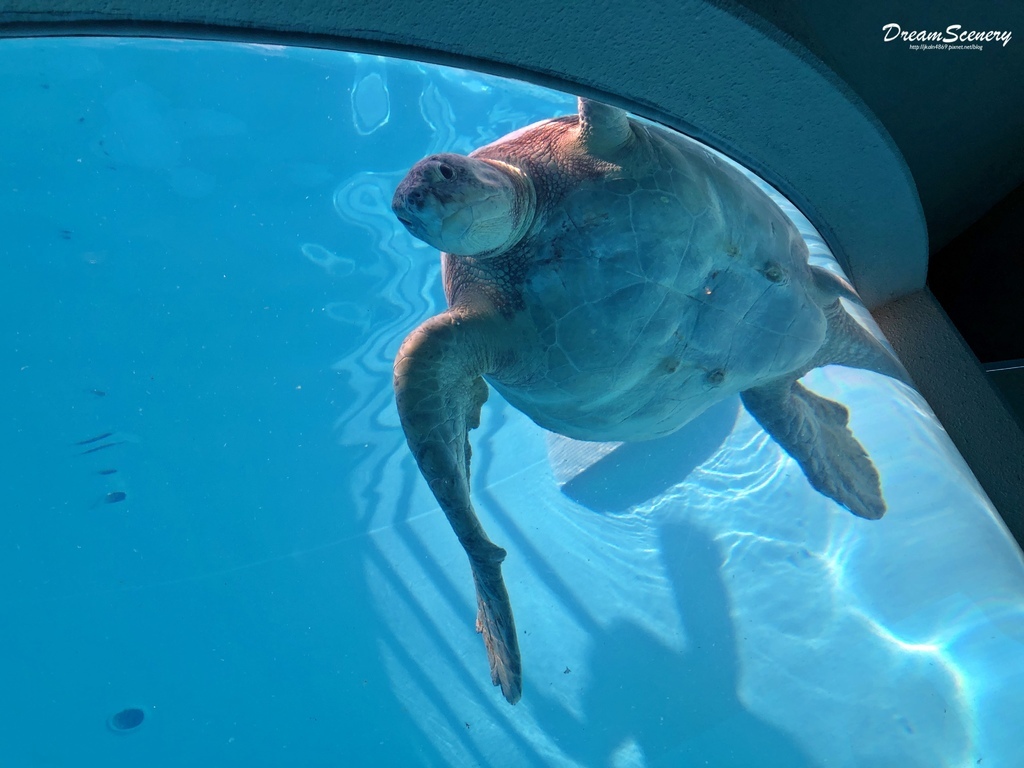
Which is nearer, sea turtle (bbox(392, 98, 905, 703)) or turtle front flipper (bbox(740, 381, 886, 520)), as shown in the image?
sea turtle (bbox(392, 98, 905, 703))

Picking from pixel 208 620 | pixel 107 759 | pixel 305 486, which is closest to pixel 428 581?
pixel 305 486

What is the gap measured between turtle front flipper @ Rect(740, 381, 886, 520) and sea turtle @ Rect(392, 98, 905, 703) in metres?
0.74

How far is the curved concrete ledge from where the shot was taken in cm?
95

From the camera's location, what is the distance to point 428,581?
4.63 meters

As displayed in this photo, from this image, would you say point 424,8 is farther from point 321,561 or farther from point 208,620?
point 208,620

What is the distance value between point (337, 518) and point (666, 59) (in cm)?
484

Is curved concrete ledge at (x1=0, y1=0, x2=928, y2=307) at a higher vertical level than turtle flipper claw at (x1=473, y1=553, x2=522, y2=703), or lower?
higher

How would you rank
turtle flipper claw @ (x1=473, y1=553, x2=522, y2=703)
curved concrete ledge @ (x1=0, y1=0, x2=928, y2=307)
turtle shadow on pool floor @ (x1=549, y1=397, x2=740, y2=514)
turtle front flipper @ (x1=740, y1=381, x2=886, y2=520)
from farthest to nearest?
turtle shadow on pool floor @ (x1=549, y1=397, x2=740, y2=514)
turtle front flipper @ (x1=740, y1=381, x2=886, y2=520)
turtle flipper claw @ (x1=473, y1=553, x2=522, y2=703)
curved concrete ledge @ (x1=0, y1=0, x2=928, y2=307)

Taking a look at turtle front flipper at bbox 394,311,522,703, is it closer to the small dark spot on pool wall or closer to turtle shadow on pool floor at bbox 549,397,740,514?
turtle shadow on pool floor at bbox 549,397,740,514

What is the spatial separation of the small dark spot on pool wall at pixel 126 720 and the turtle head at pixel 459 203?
5309mm

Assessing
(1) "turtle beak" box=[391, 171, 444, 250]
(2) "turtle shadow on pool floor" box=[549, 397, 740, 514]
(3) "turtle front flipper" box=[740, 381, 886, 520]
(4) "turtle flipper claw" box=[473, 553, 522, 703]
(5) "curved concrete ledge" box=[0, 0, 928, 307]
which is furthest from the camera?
(2) "turtle shadow on pool floor" box=[549, 397, 740, 514]

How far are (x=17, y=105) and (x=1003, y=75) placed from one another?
548cm

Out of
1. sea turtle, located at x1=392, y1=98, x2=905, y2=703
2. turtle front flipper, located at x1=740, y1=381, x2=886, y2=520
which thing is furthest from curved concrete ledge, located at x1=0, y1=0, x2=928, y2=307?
turtle front flipper, located at x1=740, y1=381, x2=886, y2=520

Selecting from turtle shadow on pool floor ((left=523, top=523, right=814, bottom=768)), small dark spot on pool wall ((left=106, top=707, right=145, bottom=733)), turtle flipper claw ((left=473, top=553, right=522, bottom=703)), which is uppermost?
turtle flipper claw ((left=473, top=553, right=522, bottom=703))
